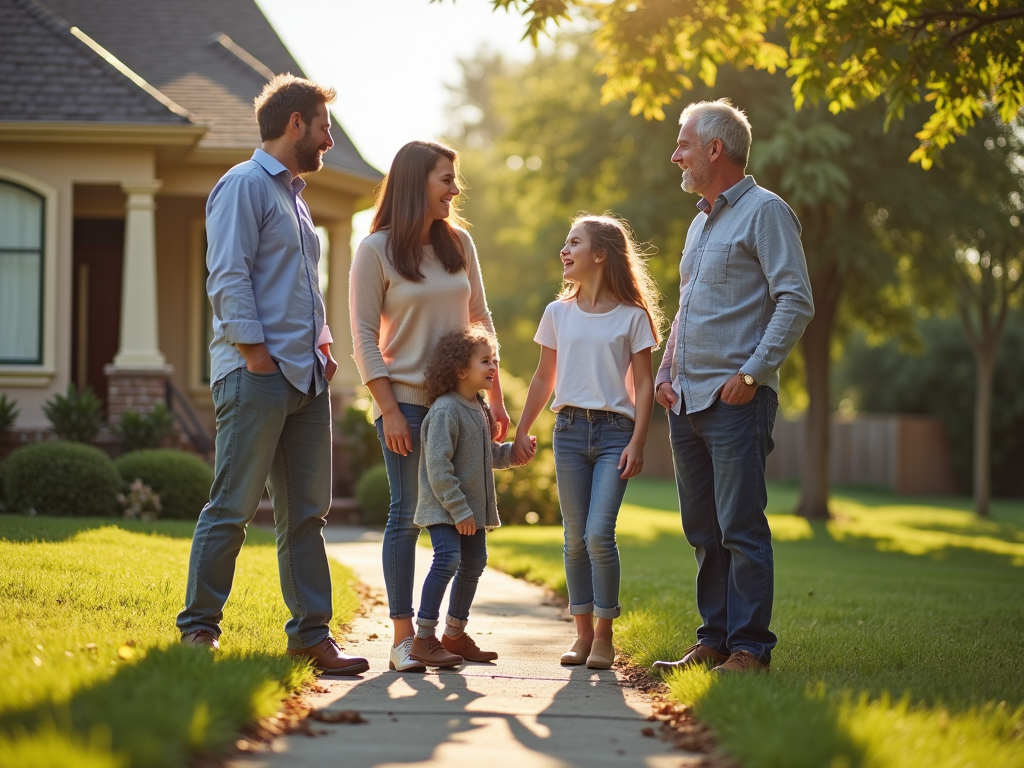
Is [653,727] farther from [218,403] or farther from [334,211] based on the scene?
[334,211]

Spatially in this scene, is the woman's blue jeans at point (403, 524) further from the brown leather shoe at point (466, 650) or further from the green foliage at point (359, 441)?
the green foliage at point (359, 441)

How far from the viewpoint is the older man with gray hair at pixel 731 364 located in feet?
14.5

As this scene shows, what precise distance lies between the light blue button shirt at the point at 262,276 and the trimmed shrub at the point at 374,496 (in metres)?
7.82

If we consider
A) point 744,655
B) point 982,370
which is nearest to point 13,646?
point 744,655

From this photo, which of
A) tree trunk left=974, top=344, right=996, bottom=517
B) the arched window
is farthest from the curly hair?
tree trunk left=974, top=344, right=996, bottom=517

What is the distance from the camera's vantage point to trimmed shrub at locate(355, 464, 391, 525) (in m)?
12.2

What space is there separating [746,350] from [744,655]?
4.05 ft

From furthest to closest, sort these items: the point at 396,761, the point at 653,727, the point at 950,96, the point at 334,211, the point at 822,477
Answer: the point at 822,477
the point at 334,211
the point at 950,96
the point at 653,727
the point at 396,761

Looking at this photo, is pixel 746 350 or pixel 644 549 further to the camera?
pixel 644 549

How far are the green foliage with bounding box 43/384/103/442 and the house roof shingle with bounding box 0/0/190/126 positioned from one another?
301 cm

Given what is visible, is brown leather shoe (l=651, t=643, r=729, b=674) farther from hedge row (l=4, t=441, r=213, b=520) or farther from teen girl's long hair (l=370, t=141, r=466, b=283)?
hedge row (l=4, t=441, r=213, b=520)

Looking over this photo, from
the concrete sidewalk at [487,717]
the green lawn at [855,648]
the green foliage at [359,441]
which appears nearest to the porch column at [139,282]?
the green foliage at [359,441]

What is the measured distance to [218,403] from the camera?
172 inches

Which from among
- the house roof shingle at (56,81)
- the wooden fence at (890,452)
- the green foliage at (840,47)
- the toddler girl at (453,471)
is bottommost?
the wooden fence at (890,452)
